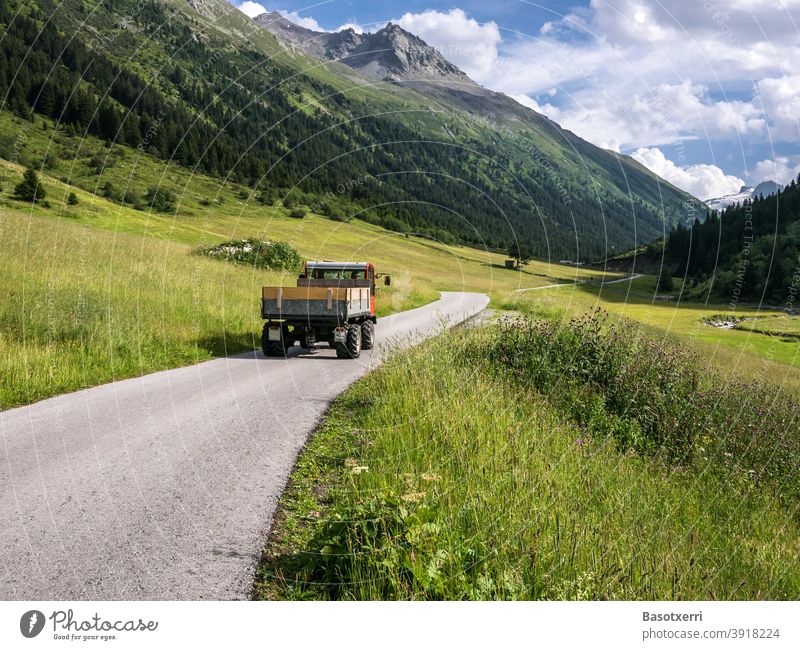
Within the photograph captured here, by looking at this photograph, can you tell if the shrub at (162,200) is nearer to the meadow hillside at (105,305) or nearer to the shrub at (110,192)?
the shrub at (110,192)

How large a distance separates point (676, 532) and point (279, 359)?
36.9ft

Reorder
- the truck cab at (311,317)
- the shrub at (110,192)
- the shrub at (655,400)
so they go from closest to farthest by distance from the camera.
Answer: the shrub at (655,400) < the truck cab at (311,317) < the shrub at (110,192)

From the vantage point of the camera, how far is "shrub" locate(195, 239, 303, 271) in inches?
1345

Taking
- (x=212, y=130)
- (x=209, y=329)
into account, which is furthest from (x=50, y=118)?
(x=209, y=329)

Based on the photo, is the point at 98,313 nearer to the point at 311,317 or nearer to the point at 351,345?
the point at 311,317

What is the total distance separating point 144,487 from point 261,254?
30898 mm

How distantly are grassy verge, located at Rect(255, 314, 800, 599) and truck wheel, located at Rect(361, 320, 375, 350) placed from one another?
4.46 meters

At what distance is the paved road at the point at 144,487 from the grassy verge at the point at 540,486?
41 centimetres

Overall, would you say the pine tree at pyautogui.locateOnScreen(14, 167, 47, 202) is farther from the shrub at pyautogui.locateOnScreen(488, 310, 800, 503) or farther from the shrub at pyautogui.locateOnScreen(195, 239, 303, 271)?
the shrub at pyautogui.locateOnScreen(488, 310, 800, 503)

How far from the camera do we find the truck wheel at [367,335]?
16.3m

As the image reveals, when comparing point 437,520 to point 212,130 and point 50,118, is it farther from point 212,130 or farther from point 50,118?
point 212,130

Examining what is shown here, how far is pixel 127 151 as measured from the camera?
96.2 meters

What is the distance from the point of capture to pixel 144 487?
5.27 meters

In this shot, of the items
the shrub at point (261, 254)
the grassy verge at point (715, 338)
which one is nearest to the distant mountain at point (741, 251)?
the grassy verge at point (715, 338)
